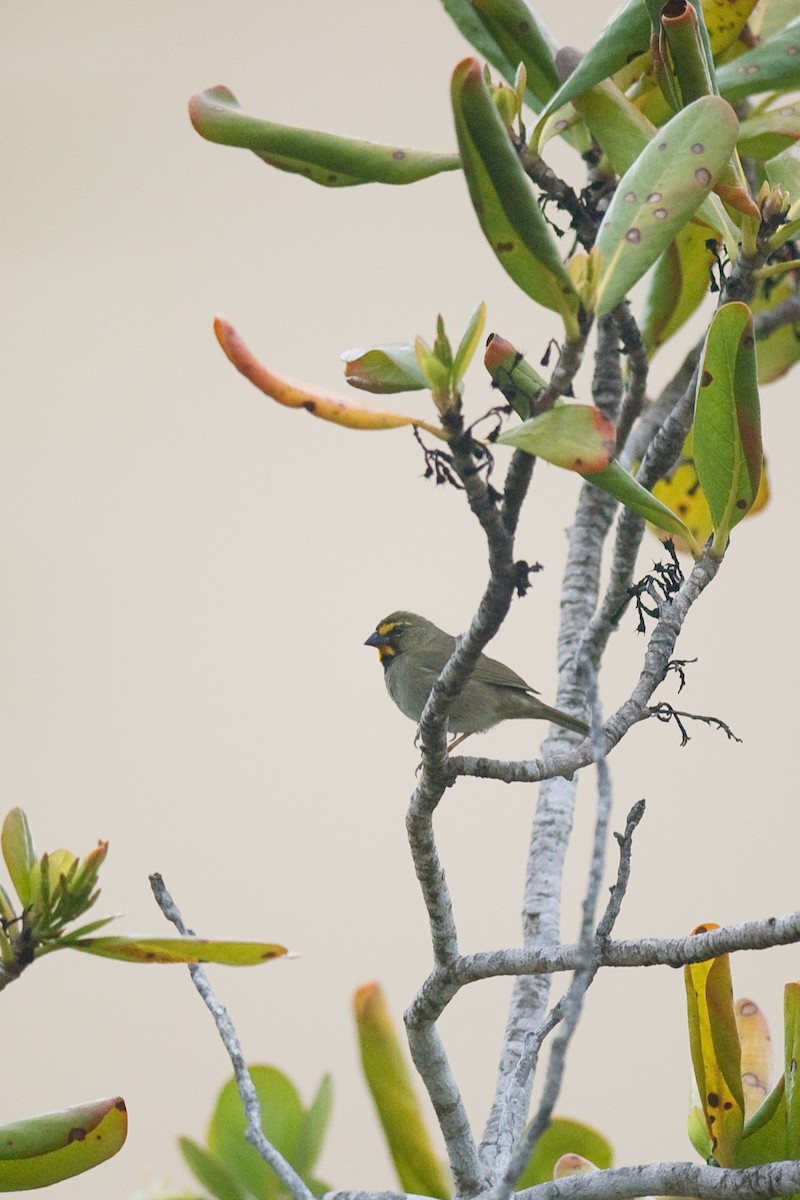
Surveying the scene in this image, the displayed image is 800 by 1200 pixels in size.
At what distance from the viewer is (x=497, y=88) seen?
1.17 meters

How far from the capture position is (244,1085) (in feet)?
3.24

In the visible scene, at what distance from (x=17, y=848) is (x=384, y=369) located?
1.55 feet

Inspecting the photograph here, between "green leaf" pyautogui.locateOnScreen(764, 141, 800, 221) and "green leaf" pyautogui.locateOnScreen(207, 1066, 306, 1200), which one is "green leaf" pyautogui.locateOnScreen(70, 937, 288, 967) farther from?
"green leaf" pyautogui.locateOnScreen(764, 141, 800, 221)

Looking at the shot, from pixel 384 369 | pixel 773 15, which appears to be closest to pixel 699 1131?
pixel 384 369

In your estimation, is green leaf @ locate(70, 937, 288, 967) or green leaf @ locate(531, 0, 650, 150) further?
green leaf @ locate(531, 0, 650, 150)

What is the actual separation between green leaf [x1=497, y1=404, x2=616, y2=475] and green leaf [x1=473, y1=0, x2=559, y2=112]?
0.63m

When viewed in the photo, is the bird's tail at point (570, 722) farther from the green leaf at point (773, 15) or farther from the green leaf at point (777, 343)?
the green leaf at point (773, 15)

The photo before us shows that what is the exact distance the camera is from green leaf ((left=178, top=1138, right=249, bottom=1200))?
126cm

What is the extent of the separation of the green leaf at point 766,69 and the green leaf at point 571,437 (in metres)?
0.59

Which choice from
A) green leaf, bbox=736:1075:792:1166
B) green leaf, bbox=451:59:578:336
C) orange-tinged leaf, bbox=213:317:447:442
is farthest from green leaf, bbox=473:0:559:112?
green leaf, bbox=736:1075:792:1166

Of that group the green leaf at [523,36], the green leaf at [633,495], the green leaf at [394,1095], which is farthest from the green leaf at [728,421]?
the green leaf at [394,1095]

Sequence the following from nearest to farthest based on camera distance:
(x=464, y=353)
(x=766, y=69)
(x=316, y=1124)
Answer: (x=464, y=353) → (x=766, y=69) → (x=316, y=1124)

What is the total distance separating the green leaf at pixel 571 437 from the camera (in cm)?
74

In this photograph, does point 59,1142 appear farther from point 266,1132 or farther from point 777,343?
point 777,343
